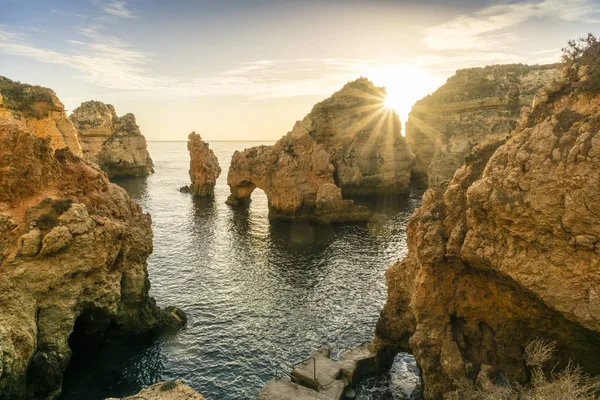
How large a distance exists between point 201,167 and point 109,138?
38536 mm

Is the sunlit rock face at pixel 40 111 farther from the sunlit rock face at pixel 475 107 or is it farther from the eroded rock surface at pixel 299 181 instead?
the sunlit rock face at pixel 475 107

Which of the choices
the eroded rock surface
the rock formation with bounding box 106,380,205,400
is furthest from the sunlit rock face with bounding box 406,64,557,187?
the rock formation with bounding box 106,380,205,400

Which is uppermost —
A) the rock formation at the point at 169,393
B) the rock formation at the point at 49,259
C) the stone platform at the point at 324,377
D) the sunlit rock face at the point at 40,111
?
the sunlit rock face at the point at 40,111

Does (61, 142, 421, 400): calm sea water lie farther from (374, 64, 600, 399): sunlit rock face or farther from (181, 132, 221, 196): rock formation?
(181, 132, 221, 196): rock formation

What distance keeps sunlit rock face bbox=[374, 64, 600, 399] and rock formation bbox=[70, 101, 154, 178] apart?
9670 cm

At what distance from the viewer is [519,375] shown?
1658 centimetres

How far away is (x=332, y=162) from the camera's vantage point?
74.3 m

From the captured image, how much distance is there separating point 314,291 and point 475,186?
2058cm

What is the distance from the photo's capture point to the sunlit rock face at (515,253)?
1284 cm

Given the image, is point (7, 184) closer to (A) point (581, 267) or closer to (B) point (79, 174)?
(B) point (79, 174)

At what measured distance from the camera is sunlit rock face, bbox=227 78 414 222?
5719 centimetres

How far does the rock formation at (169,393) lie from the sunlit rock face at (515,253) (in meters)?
10.4

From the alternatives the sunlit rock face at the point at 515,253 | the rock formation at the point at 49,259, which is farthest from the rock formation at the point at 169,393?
the sunlit rock face at the point at 515,253

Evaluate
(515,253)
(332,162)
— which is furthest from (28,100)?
(332,162)
